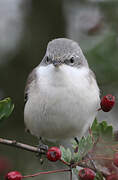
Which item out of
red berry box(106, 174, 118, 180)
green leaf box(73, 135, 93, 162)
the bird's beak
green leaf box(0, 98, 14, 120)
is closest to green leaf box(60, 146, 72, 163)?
green leaf box(73, 135, 93, 162)

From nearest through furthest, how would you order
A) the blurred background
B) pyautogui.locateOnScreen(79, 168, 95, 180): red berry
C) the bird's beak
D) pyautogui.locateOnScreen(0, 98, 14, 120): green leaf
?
1. pyautogui.locateOnScreen(79, 168, 95, 180): red berry
2. pyautogui.locateOnScreen(0, 98, 14, 120): green leaf
3. the bird's beak
4. the blurred background

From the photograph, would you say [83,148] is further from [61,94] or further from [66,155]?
[61,94]

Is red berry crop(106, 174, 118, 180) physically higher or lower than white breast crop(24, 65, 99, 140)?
lower

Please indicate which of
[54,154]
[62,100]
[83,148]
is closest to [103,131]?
[83,148]

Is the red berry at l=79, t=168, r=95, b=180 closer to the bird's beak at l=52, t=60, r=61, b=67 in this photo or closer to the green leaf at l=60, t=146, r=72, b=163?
the green leaf at l=60, t=146, r=72, b=163

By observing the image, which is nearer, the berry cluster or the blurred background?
the berry cluster
